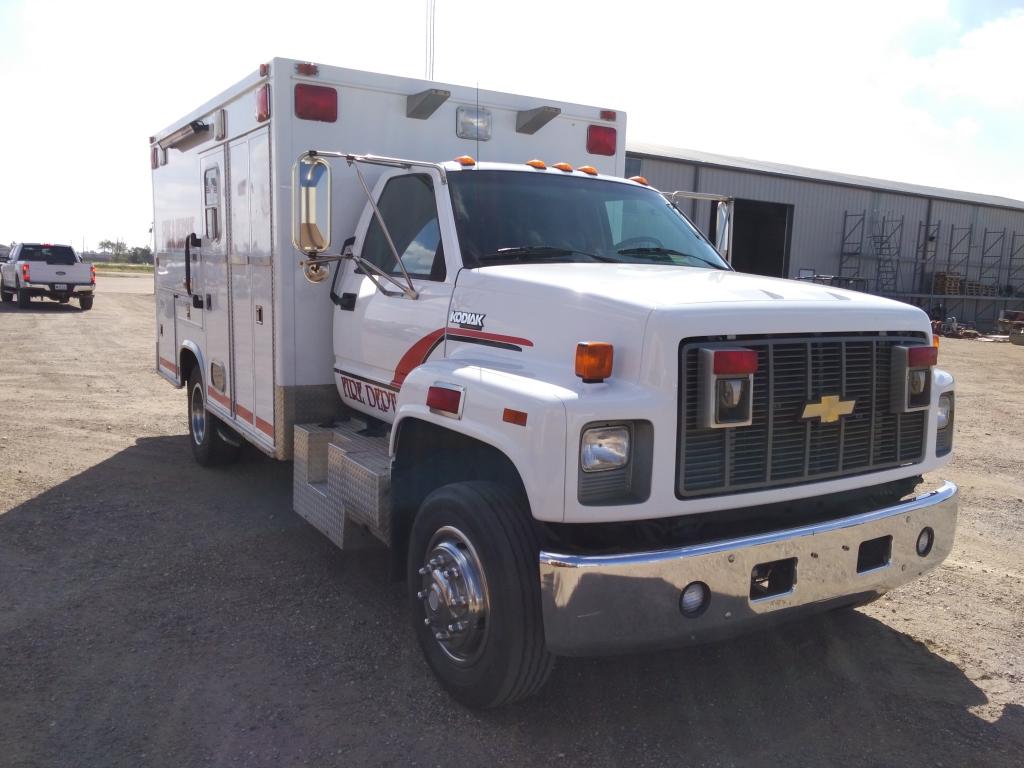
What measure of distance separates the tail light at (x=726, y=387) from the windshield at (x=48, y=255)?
2670 cm

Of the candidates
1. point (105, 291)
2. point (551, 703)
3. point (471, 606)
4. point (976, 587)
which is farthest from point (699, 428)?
point (105, 291)

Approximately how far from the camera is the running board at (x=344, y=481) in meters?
4.09

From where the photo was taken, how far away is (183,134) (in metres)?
6.69

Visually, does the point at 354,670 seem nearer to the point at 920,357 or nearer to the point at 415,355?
the point at 415,355

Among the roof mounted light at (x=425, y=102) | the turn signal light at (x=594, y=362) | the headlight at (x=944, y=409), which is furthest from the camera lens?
the roof mounted light at (x=425, y=102)

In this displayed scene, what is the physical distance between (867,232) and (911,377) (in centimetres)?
3070

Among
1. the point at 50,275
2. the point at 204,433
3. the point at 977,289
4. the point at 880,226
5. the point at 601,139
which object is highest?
the point at 880,226

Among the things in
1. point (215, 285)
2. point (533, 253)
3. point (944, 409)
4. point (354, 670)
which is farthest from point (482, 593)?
point (215, 285)

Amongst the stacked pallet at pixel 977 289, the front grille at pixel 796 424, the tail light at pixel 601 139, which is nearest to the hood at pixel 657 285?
the front grille at pixel 796 424

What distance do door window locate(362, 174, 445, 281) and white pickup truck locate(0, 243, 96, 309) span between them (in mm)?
23636

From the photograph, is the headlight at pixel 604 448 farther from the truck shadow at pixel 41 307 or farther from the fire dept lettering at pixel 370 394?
the truck shadow at pixel 41 307

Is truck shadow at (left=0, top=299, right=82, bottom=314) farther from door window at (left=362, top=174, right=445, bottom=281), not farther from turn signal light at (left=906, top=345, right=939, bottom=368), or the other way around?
turn signal light at (left=906, top=345, right=939, bottom=368)

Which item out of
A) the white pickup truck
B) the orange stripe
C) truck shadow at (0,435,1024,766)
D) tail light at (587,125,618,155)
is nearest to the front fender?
truck shadow at (0,435,1024,766)

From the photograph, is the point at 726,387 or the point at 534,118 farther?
the point at 534,118
